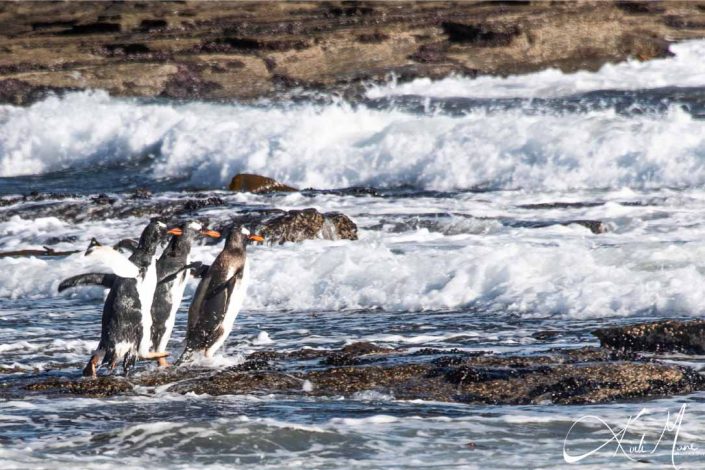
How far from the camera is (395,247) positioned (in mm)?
14172

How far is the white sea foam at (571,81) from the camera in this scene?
2660cm

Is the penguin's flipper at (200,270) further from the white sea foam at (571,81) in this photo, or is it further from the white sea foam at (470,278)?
the white sea foam at (571,81)

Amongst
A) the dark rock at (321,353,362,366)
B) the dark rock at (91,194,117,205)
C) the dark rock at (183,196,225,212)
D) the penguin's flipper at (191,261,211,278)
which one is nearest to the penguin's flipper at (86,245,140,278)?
the penguin's flipper at (191,261,211,278)

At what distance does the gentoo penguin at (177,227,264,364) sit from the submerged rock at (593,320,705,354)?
2.61m

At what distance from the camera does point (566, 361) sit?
8250 millimetres

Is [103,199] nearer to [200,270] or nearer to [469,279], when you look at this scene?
[469,279]

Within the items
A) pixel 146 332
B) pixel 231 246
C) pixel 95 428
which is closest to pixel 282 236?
pixel 231 246

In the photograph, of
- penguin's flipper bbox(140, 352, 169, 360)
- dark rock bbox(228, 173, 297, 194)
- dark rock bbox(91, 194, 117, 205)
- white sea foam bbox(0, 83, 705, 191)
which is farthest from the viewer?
white sea foam bbox(0, 83, 705, 191)

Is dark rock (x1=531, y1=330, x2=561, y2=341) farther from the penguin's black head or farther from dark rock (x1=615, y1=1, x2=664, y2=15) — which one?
dark rock (x1=615, y1=1, x2=664, y2=15)

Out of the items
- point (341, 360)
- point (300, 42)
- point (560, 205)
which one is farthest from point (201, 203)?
point (300, 42)

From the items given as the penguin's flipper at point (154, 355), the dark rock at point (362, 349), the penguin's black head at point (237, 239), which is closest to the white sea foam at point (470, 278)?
the penguin's black head at point (237, 239)

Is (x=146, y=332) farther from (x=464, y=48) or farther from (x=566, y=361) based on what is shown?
(x=464, y=48)

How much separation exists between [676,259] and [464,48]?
17880mm

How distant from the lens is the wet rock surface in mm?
7738
